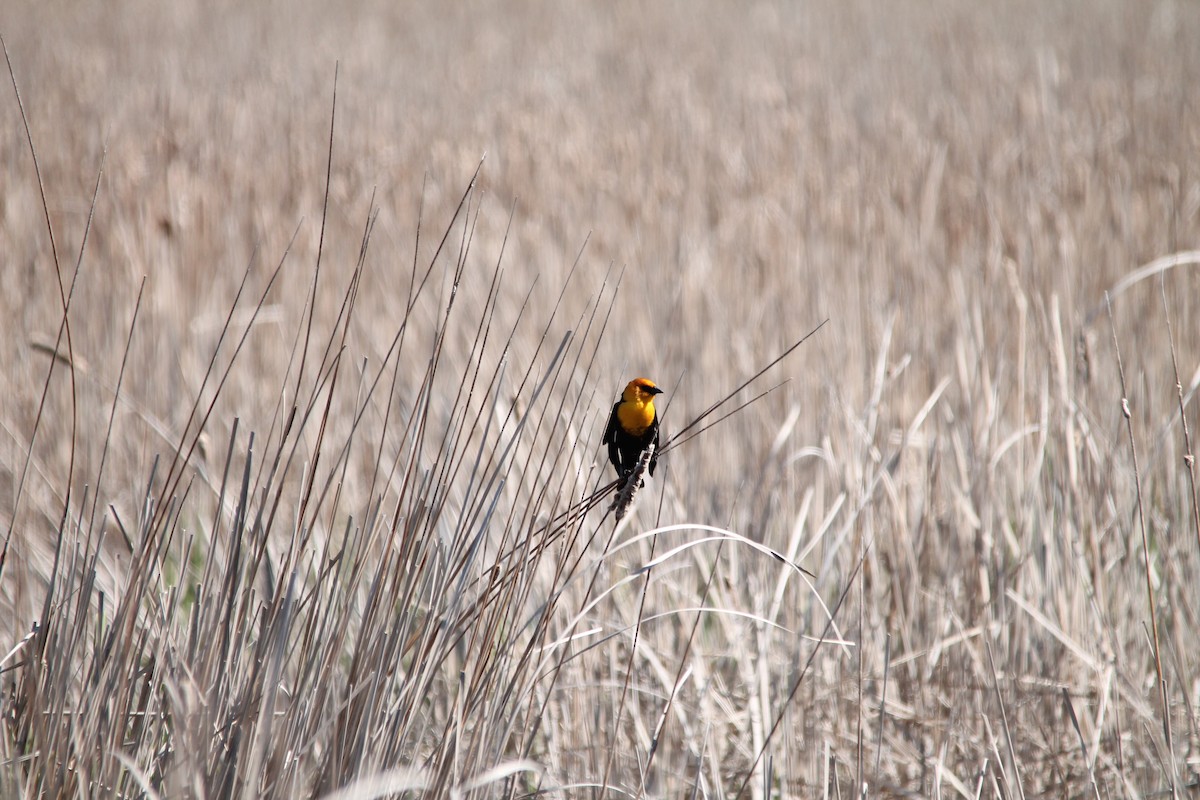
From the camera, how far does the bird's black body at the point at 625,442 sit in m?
1.28

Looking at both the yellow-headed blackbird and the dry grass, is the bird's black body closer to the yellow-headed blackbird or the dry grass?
the yellow-headed blackbird

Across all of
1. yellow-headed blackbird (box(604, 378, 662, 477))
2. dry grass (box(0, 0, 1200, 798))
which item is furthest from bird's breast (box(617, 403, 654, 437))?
dry grass (box(0, 0, 1200, 798))

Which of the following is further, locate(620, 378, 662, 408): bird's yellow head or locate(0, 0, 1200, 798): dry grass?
locate(620, 378, 662, 408): bird's yellow head

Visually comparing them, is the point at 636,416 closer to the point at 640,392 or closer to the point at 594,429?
the point at 640,392

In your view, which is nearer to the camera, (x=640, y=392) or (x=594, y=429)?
(x=640, y=392)

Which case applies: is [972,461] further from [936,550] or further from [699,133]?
[699,133]

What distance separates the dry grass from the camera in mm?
1129

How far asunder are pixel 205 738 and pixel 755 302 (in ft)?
8.55

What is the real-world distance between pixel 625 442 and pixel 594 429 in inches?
32.0

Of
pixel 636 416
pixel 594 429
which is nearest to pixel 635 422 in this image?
pixel 636 416

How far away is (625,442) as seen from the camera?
131cm

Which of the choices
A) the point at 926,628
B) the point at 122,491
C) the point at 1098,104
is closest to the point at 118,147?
the point at 122,491

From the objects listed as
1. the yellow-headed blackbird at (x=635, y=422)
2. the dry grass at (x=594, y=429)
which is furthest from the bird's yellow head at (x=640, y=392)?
the dry grass at (x=594, y=429)

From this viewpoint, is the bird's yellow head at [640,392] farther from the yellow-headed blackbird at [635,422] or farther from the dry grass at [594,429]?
the dry grass at [594,429]
